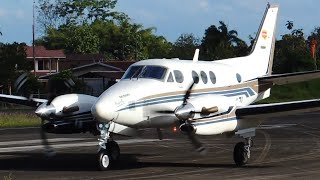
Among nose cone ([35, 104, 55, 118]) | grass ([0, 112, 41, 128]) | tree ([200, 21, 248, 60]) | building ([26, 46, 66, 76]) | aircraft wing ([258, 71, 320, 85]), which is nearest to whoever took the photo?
nose cone ([35, 104, 55, 118])

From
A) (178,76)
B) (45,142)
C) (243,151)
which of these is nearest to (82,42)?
(45,142)

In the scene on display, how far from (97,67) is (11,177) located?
68.3m

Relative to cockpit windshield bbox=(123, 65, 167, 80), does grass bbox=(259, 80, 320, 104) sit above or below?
below

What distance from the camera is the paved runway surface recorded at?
53.0 feet

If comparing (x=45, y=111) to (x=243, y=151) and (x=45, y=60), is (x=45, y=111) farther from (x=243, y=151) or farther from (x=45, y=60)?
(x=45, y=60)

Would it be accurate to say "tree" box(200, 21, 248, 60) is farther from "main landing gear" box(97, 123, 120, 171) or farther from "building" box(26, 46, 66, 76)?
"main landing gear" box(97, 123, 120, 171)

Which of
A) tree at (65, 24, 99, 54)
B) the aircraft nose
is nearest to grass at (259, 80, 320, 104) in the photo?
the aircraft nose

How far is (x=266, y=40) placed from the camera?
24.1 meters

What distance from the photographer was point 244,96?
67.1ft

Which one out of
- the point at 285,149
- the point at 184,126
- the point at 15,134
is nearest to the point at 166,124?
the point at 184,126

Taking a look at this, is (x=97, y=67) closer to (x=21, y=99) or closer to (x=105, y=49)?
(x=105, y=49)

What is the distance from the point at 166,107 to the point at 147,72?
1.14 m

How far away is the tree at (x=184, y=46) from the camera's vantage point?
10019 cm

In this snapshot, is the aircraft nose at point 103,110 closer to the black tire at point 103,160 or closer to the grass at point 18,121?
the black tire at point 103,160
